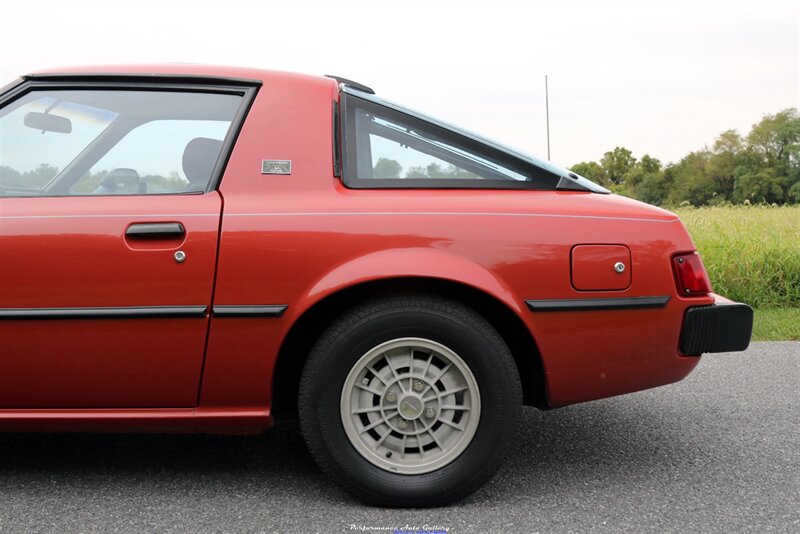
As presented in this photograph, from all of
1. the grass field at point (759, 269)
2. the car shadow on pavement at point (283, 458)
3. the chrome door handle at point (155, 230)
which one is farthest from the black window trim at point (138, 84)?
the grass field at point (759, 269)

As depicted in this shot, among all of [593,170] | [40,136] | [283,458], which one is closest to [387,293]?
[283,458]

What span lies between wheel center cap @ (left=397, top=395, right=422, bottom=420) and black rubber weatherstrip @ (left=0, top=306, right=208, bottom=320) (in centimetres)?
74

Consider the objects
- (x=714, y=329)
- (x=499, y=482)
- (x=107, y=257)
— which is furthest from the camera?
(x=499, y=482)

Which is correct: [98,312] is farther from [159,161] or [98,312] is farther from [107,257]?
[159,161]

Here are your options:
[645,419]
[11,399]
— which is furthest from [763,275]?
[11,399]

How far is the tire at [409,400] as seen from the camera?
8.62ft

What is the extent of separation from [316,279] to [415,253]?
34 centimetres

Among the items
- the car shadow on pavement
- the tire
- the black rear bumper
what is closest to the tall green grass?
the car shadow on pavement

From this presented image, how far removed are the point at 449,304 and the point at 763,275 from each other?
6551 millimetres

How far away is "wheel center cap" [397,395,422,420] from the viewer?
2.71 m

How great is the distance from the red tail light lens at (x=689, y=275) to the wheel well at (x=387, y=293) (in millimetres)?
581

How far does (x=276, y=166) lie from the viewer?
2756mm

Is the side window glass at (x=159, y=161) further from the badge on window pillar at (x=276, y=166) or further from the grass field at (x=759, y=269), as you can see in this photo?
the grass field at (x=759, y=269)

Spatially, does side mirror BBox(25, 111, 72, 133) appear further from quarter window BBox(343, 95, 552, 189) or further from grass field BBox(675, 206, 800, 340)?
grass field BBox(675, 206, 800, 340)
